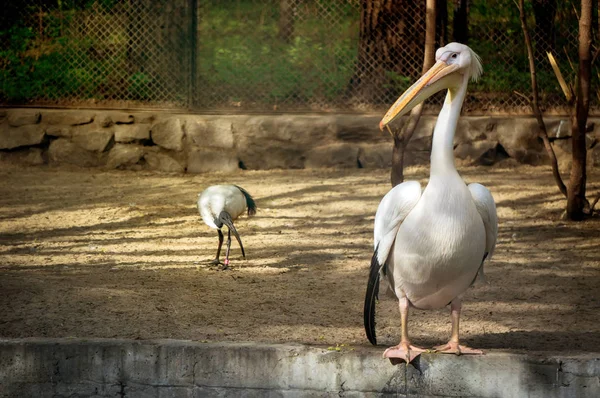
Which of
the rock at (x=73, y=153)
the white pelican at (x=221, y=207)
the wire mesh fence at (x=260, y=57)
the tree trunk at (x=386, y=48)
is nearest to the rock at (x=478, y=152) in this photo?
the wire mesh fence at (x=260, y=57)

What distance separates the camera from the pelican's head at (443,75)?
4355mm

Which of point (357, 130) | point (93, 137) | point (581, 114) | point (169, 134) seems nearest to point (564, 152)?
point (357, 130)

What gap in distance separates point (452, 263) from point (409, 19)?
7366 mm

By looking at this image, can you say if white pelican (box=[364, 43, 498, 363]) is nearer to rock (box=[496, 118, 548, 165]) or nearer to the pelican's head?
the pelican's head

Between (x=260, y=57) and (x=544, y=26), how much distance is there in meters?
3.42

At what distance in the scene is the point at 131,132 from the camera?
10953 millimetres

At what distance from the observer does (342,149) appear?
35.0ft

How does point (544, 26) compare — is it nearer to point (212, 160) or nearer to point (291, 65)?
point (291, 65)

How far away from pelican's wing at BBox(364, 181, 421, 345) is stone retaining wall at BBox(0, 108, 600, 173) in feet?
20.6

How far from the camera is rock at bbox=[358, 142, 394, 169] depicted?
34.9 feet

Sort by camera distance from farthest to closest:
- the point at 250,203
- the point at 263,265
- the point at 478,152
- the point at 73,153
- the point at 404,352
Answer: the point at 73,153 → the point at 478,152 → the point at 250,203 → the point at 263,265 → the point at 404,352

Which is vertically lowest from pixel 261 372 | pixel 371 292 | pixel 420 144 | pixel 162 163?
pixel 261 372

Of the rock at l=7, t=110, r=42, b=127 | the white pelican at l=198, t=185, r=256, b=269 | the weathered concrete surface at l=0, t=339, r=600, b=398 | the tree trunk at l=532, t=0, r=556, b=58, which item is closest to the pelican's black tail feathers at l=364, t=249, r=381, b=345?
the weathered concrete surface at l=0, t=339, r=600, b=398

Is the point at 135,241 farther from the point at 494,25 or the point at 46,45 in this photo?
the point at 494,25
